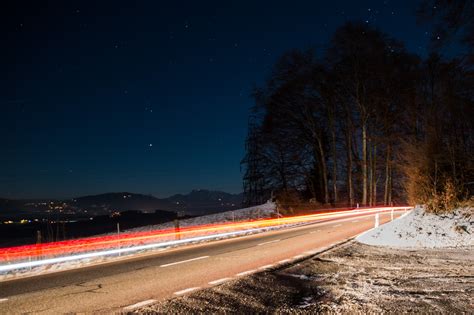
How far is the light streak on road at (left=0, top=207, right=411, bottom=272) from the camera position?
50.7ft

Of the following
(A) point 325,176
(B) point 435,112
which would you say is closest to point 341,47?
(A) point 325,176

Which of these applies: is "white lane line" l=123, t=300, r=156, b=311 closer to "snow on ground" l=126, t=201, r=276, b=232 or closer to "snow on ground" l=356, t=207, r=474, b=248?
"snow on ground" l=356, t=207, r=474, b=248

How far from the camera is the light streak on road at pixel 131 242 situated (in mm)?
15452

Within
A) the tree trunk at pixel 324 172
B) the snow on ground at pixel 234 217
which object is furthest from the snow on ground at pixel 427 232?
the tree trunk at pixel 324 172

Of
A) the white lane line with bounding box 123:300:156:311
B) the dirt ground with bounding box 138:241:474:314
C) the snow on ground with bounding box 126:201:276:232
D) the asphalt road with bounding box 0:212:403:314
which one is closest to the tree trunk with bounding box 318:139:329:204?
the snow on ground with bounding box 126:201:276:232

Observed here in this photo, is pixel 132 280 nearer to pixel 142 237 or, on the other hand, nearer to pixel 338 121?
pixel 142 237

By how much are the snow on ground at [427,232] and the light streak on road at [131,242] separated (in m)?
8.50

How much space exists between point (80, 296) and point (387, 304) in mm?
5706

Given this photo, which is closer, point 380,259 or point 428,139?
point 380,259

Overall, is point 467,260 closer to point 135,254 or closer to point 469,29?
point 469,29

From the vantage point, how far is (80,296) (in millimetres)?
8117

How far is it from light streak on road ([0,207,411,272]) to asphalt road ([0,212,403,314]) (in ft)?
7.51

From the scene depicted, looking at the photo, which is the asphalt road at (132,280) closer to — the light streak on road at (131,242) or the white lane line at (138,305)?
the white lane line at (138,305)

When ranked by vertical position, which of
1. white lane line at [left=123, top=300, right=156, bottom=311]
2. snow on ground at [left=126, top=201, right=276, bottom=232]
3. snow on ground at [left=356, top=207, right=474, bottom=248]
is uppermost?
white lane line at [left=123, top=300, right=156, bottom=311]
